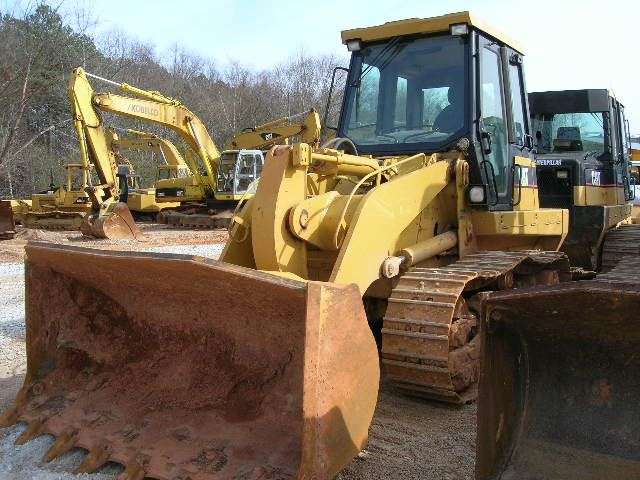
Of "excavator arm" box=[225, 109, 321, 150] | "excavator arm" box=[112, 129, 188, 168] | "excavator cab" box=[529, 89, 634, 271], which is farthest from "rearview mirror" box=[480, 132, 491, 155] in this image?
"excavator arm" box=[112, 129, 188, 168]

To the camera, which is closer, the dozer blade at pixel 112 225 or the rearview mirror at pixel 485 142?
the rearview mirror at pixel 485 142

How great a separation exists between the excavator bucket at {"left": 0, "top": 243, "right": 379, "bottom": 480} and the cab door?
2.37 m

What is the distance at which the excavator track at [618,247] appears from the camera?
7.17 m

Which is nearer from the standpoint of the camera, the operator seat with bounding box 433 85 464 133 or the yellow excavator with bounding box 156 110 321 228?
the operator seat with bounding box 433 85 464 133

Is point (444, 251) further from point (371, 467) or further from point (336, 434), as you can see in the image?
point (336, 434)

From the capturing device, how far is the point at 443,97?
16.7 ft

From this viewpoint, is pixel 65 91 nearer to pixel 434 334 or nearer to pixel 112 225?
pixel 112 225

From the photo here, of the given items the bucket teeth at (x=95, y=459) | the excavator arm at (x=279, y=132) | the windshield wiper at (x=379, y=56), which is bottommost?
the bucket teeth at (x=95, y=459)

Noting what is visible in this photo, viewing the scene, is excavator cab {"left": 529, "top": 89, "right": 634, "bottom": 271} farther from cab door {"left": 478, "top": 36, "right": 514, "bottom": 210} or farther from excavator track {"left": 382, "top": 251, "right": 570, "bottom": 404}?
excavator track {"left": 382, "top": 251, "right": 570, "bottom": 404}

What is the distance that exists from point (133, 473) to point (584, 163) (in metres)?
6.39

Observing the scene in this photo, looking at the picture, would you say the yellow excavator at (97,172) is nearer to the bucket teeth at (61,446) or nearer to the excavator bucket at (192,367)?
the excavator bucket at (192,367)

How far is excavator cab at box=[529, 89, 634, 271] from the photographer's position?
295 inches

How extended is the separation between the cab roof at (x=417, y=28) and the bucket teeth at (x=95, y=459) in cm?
373

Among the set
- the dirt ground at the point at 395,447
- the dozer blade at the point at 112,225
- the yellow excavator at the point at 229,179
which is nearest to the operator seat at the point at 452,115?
the dirt ground at the point at 395,447
